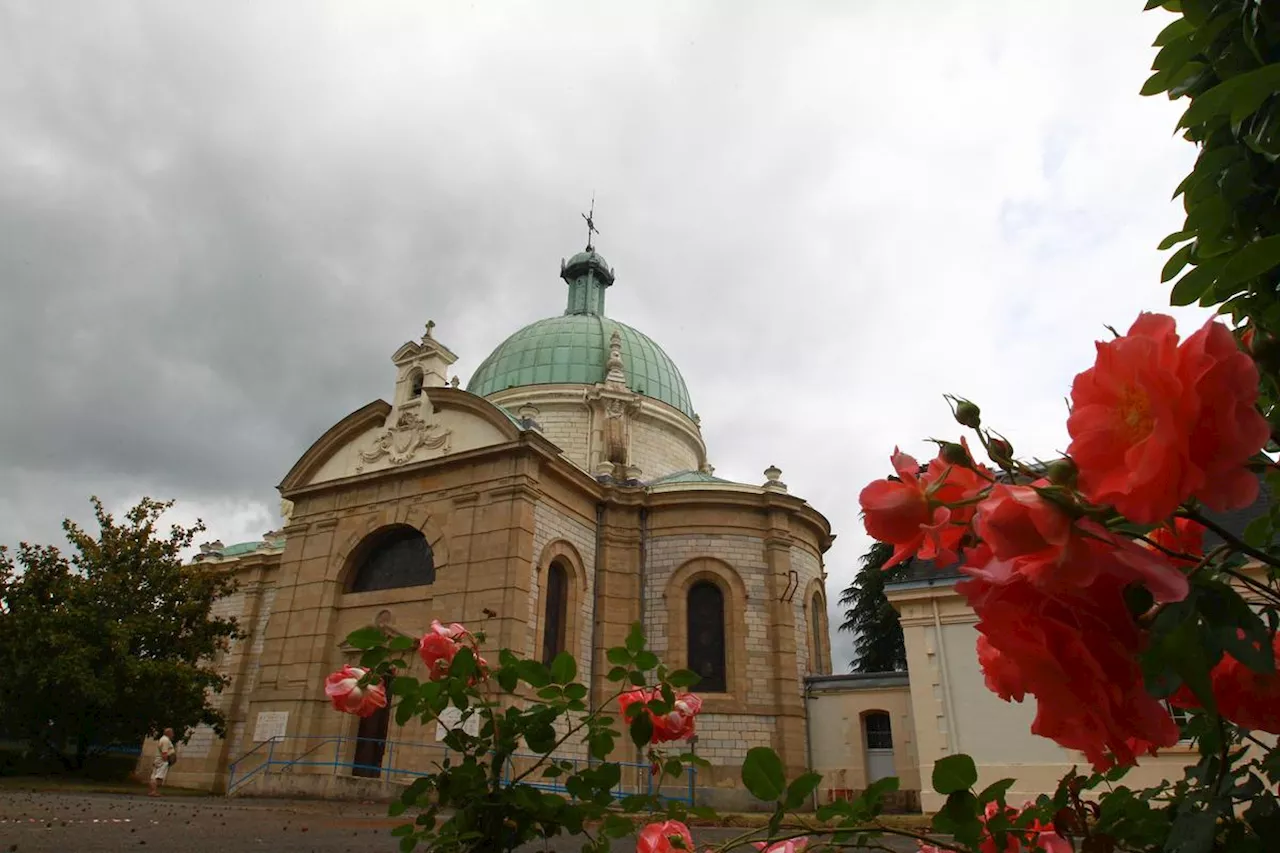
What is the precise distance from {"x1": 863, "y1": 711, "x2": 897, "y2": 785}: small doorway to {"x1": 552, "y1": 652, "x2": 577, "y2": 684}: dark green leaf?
59.8 feet

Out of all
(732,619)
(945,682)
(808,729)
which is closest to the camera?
(945,682)

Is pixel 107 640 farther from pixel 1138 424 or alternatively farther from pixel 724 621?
pixel 1138 424

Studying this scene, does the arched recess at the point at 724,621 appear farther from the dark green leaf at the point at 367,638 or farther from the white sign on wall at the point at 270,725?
the dark green leaf at the point at 367,638

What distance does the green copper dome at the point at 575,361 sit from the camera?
2591 cm

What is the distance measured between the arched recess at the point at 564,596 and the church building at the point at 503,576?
0.05 m

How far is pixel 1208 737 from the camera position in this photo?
1.73 meters

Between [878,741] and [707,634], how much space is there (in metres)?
4.75

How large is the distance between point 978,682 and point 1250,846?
1459cm

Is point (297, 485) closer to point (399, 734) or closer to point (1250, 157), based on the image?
point (399, 734)

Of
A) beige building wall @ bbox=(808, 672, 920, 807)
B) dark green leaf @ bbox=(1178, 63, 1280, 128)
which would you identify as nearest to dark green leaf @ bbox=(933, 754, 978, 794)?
dark green leaf @ bbox=(1178, 63, 1280, 128)

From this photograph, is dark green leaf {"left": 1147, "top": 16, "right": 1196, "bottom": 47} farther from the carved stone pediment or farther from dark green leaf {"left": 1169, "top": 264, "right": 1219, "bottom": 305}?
the carved stone pediment

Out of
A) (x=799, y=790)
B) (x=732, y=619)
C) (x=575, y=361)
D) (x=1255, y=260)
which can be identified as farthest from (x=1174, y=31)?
(x=575, y=361)

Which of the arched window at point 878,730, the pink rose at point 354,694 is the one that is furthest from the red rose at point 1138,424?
the arched window at point 878,730

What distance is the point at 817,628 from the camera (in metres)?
22.0
